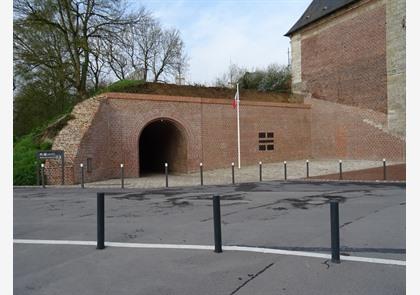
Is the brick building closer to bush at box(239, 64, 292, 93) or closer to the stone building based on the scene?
the stone building

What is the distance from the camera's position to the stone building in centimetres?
2409

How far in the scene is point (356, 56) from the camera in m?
26.8

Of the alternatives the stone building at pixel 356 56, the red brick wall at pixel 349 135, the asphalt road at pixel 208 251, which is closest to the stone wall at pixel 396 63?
the stone building at pixel 356 56

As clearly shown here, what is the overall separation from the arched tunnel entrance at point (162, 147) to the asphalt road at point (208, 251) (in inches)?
500

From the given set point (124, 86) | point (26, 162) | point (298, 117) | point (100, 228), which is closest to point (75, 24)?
point (124, 86)

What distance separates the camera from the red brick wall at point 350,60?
994 inches

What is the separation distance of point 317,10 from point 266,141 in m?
13.5

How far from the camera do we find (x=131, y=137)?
20625 millimetres

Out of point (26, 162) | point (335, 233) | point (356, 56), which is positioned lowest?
point (335, 233)

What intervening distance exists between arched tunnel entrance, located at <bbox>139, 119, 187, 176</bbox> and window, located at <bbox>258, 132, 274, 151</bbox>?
5856 mm

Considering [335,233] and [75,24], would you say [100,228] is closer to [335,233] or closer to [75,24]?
[335,233]

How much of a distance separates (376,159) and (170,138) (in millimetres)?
13929

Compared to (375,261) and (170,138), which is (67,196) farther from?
(170,138)

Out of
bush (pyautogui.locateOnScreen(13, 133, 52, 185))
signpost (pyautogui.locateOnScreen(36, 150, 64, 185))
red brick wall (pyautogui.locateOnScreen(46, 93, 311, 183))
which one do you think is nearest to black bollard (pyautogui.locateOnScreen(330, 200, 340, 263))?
Result: signpost (pyautogui.locateOnScreen(36, 150, 64, 185))
